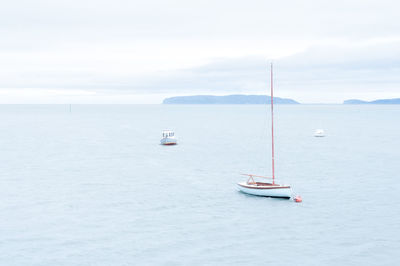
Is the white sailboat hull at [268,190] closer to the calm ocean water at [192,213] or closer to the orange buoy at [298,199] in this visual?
the orange buoy at [298,199]

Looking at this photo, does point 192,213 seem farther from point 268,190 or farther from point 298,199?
point 298,199

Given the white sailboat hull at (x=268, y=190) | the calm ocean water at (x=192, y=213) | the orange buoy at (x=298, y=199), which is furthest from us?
the white sailboat hull at (x=268, y=190)

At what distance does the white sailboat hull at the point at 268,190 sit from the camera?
203 ft

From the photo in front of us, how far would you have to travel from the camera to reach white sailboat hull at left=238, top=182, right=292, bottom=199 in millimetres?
61781

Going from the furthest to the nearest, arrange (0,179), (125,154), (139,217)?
(125,154)
(0,179)
(139,217)

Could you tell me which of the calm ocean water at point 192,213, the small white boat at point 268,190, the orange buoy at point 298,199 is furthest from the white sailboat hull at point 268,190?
the calm ocean water at point 192,213

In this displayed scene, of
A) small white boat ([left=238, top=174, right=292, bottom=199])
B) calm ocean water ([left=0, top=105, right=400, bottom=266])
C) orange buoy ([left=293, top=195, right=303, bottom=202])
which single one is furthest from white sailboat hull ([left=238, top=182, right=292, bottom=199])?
calm ocean water ([left=0, top=105, right=400, bottom=266])

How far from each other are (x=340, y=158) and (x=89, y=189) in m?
63.7

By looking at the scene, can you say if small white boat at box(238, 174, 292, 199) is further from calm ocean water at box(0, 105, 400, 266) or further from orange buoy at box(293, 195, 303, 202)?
calm ocean water at box(0, 105, 400, 266)

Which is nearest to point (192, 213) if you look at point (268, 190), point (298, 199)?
point (268, 190)

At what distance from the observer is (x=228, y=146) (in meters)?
135

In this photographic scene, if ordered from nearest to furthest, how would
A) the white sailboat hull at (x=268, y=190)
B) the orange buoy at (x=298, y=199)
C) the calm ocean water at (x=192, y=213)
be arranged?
the calm ocean water at (x=192, y=213)
the orange buoy at (x=298, y=199)
the white sailboat hull at (x=268, y=190)

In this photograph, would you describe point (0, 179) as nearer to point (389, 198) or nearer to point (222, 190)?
point (222, 190)

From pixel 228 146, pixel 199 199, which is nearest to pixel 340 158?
pixel 228 146
